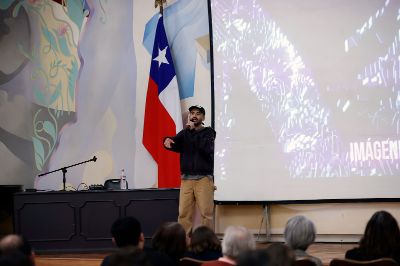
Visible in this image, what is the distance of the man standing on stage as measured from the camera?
5762mm

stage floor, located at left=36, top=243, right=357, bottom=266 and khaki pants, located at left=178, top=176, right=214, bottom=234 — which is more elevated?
khaki pants, located at left=178, top=176, right=214, bottom=234

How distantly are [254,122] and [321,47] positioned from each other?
1.15 m

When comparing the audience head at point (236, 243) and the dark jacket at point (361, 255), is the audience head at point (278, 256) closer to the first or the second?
the audience head at point (236, 243)

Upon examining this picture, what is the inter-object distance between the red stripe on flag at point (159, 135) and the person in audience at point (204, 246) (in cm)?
381

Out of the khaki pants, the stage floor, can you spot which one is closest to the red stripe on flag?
the khaki pants

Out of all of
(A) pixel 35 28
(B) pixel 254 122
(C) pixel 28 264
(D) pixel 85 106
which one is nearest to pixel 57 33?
(A) pixel 35 28

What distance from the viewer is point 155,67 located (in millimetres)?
7469

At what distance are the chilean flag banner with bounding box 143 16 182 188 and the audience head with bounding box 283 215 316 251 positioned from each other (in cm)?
404

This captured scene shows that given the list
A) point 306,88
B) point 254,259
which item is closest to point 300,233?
point 254,259

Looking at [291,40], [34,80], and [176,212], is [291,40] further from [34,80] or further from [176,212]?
[34,80]

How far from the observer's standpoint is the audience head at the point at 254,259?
6.32 feet

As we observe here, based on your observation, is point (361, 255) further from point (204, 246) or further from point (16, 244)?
point (16, 244)

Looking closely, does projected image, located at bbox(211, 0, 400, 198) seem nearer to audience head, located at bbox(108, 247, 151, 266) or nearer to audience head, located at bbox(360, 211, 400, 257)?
audience head, located at bbox(360, 211, 400, 257)

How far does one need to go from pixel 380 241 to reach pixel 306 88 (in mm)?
3652
